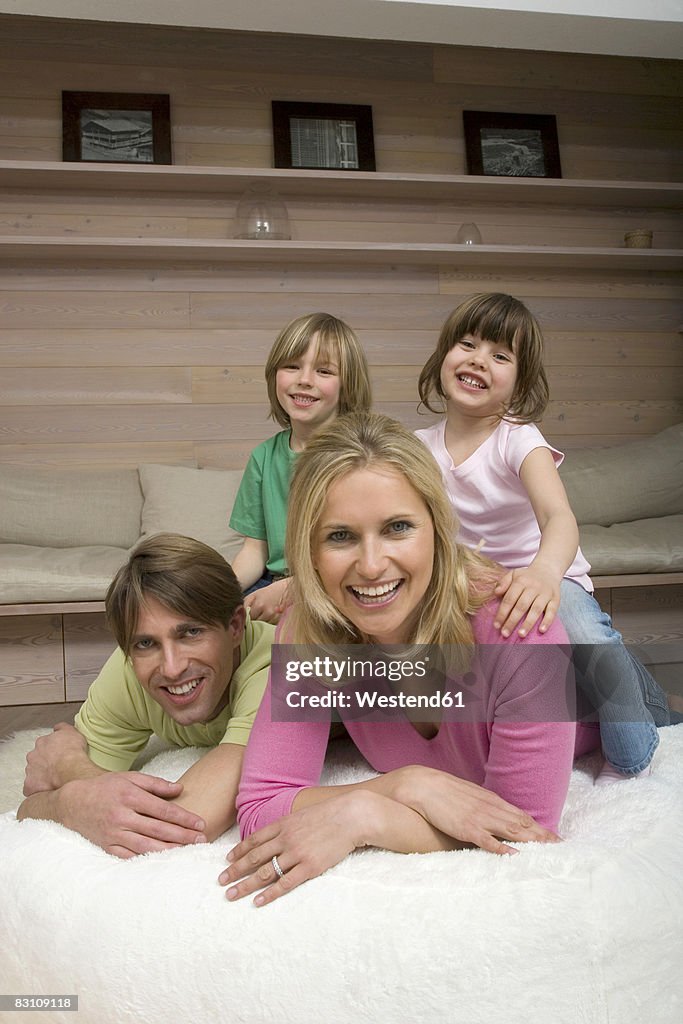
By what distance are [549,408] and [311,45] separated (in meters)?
1.77

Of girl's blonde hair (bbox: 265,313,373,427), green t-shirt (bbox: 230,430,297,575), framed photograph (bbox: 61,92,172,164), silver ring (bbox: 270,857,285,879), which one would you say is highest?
framed photograph (bbox: 61,92,172,164)

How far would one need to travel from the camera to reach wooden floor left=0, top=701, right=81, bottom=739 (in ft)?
9.08

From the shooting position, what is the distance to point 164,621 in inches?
55.3

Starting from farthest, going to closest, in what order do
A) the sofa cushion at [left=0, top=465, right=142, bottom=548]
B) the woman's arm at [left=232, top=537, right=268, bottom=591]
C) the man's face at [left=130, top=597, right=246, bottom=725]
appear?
the sofa cushion at [left=0, top=465, right=142, bottom=548], the woman's arm at [left=232, top=537, right=268, bottom=591], the man's face at [left=130, top=597, right=246, bottom=725]

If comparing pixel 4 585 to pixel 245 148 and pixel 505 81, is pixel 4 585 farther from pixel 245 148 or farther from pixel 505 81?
pixel 505 81

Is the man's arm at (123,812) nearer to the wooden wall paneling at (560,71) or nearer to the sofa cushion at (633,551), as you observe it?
the sofa cushion at (633,551)

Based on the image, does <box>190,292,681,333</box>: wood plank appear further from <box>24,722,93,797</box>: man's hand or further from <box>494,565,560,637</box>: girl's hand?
<box>494,565,560,637</box>: girl's hand

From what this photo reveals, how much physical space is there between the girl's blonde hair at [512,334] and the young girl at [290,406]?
243 mm

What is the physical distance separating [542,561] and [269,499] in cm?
86

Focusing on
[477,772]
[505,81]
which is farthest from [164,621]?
[505,81]

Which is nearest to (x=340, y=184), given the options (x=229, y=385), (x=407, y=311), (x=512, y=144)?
(x=407, y=311)

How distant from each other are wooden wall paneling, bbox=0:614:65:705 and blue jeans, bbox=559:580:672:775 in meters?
2.03

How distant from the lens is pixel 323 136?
3.72 metres

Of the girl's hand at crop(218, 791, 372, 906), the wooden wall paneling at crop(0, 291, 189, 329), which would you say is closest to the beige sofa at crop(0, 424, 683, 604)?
the wooden wall paneling at crop(0, 291, 189, 329)
